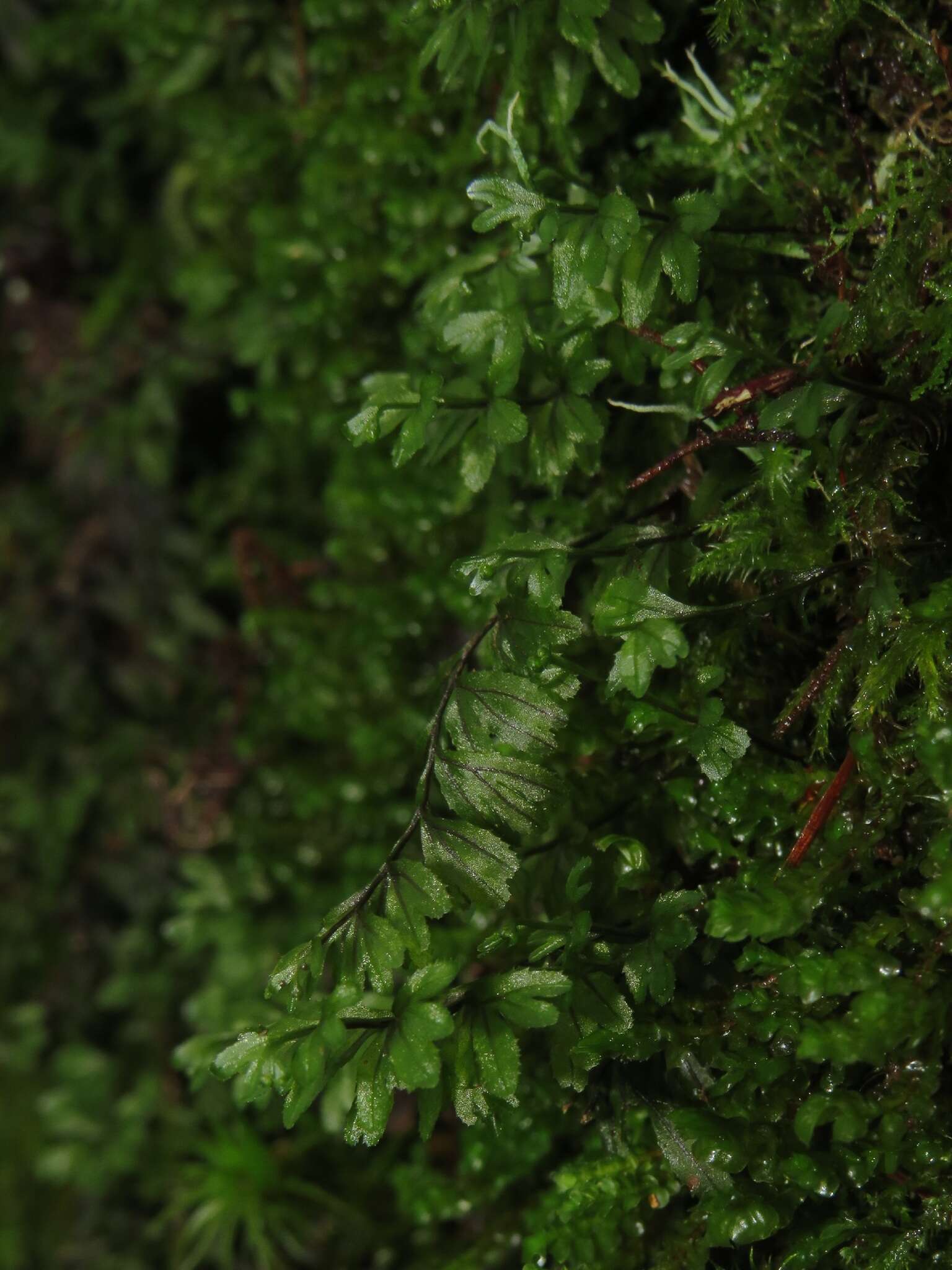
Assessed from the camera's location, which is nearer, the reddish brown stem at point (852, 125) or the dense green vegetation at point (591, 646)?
the dense green vegetation at point (591, 646)

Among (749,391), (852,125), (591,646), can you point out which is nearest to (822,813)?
(591,646)

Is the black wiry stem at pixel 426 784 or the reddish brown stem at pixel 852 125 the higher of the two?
the reddish brown stem at pixel 852 125

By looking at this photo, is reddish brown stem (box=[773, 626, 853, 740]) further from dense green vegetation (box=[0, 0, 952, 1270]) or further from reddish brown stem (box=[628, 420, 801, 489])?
reddish brown stem (box=[628, 420, 801, 489])

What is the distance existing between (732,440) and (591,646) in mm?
340

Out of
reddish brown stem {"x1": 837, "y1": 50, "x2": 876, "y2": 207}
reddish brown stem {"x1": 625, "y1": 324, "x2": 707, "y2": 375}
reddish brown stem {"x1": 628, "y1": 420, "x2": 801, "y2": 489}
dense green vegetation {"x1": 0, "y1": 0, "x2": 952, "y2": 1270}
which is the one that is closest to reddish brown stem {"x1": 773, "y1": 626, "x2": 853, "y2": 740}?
dense green vegetation {"x1": 0, "y1": 0, "x2": 952, "y2": 1270}

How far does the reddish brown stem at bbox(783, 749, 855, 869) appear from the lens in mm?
1148

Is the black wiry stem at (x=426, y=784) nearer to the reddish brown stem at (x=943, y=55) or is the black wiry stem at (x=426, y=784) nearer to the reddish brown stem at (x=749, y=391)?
the reddish brown stem at (x=749, y=391)

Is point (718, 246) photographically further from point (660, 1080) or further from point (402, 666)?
point (660, 1080)

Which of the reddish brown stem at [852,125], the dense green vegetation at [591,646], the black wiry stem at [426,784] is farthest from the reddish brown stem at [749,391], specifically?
the black wiry stem at [426,784]

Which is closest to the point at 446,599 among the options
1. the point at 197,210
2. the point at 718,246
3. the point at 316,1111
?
the point at 718,246

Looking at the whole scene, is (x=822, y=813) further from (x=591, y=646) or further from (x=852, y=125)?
(x=852, y=125)

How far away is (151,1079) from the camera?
234cm

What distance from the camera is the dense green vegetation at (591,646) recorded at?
107 centimetres

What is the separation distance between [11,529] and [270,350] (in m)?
0.96
